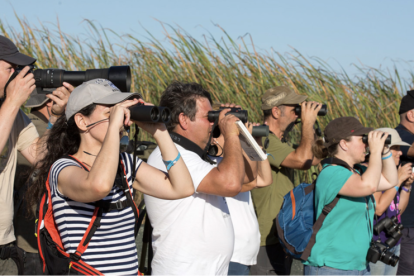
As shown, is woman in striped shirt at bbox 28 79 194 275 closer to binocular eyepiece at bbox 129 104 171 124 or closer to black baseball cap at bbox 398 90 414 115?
binocular eyepiece at bbox 129 104 171 124

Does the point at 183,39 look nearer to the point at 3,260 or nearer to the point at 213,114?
the point at 213,114

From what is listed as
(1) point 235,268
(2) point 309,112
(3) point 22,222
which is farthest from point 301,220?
(3) point 22,222

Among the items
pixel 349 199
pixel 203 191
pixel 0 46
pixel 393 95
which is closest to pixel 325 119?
pixel 393 95

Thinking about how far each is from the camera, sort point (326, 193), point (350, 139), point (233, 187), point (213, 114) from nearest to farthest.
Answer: point (233, 187) → point (213, 114) → point (326, 193) → point (350, 139)

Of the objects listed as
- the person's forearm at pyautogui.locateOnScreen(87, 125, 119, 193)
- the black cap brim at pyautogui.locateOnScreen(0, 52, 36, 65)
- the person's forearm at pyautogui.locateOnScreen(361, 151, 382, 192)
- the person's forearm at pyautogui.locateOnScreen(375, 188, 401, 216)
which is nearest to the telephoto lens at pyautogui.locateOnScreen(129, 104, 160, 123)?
the person's forearm at pyautogui.locateOnScreen(87, 125, 119, 193)

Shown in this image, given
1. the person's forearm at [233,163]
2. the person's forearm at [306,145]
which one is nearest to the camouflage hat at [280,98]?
the person's forearm at [306,145]

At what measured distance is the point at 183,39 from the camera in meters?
6.66

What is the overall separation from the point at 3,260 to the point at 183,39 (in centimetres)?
460

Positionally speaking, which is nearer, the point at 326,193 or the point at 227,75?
the point at 326,193

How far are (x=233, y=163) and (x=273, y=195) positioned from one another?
1.41 metres

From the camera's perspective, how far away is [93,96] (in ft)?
7.05

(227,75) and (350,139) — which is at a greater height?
(227,75)

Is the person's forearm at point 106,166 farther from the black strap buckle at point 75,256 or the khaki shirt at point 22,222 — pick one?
the khaki shirt at point 22,222

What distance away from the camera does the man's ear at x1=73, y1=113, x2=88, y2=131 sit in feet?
7.16
